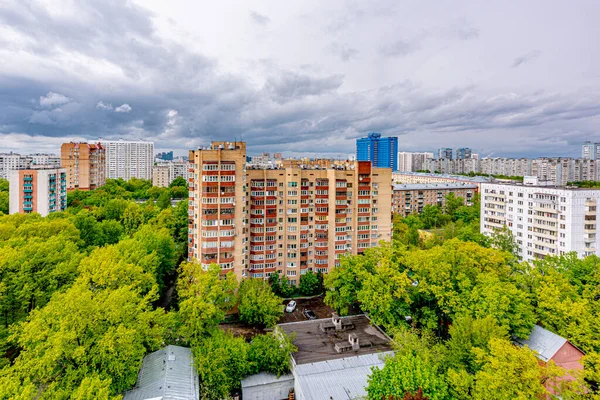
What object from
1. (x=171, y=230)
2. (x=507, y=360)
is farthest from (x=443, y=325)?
(x=171, y=230)

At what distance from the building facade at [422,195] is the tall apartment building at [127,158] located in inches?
4796

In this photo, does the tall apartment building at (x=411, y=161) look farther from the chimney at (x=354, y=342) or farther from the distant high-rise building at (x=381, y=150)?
the chimney at (x=354, y=342)

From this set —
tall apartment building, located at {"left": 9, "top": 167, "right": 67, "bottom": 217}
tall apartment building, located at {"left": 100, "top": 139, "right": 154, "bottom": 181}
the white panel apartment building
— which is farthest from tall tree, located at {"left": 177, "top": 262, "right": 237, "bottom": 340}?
tall apartment building, located at {"left": 100, "top": 139, "right": 154, "bottom": 181}

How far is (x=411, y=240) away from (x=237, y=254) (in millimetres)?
33879

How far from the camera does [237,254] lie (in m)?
39.0

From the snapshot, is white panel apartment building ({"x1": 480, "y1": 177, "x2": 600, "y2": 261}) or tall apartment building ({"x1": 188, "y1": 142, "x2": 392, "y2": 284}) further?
white panel apartment building ({"x1": 480, "y1": 177, "x2": 600, "y2": 261})

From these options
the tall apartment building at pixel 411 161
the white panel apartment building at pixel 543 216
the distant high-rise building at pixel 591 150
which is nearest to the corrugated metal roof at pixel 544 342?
the white panel apartment building at pixel 543 216

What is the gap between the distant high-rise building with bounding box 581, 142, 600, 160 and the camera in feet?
540

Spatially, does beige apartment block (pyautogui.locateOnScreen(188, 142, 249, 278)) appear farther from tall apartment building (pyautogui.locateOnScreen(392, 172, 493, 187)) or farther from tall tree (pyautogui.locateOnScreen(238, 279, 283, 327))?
tall apartment building (pyautogui.locateOnScreen(392, 172, 493, 187))

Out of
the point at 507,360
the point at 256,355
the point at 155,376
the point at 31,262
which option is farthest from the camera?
the point at 31,262

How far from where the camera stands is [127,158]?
158 meters

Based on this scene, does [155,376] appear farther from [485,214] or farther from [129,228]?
[485,214]

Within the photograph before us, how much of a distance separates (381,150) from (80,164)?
131 m

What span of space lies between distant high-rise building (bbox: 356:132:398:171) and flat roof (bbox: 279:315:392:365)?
5592 inches
